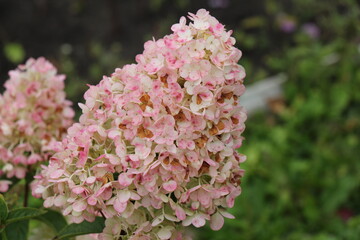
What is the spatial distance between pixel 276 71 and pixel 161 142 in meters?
3.01

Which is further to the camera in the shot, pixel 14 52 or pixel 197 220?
pixel 14 52

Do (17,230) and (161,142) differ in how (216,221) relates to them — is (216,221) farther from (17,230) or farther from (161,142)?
(17,230)

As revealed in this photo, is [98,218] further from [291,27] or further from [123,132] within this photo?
[291,27]

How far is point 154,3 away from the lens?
4.11 metres

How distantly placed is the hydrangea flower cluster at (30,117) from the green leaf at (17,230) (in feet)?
0.35

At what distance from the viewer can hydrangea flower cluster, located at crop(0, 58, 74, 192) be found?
3.99 feet

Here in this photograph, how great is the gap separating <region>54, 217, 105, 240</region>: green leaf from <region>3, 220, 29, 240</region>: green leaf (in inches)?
5.2

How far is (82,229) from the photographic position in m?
1.02

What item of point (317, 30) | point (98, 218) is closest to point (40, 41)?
point (317, 30)

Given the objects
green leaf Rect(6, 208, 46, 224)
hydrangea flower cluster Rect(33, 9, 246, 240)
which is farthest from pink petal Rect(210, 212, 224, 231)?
green leaf Rect(6, 208, 46, 224)

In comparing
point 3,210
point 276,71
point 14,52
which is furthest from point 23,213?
point 276,71

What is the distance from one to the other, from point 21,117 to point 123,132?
0.38m

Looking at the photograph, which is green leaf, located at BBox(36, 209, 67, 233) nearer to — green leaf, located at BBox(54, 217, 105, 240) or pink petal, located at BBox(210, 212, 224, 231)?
green leaf, located at BBox(54, 217, 105, 240)

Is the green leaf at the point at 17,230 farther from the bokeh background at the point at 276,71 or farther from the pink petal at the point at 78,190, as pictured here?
the bokeh background at the point at 276,71
